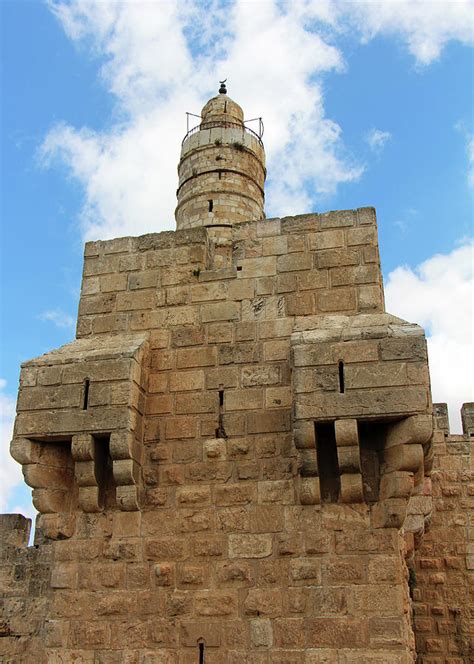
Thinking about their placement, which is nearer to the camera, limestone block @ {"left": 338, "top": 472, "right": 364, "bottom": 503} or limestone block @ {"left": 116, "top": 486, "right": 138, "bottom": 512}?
limestone block @ {"left": 338, "top": 472, "right": 364, "bottom": 503}

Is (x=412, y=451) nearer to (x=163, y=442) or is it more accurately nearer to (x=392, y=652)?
(x=392, y=652)

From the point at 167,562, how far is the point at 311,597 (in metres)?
1.08

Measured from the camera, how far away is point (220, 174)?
50.1 feet

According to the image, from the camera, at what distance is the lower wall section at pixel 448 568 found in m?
8.32

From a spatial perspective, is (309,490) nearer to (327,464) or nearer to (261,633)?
(327,464)

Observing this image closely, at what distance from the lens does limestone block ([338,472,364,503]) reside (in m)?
4.81

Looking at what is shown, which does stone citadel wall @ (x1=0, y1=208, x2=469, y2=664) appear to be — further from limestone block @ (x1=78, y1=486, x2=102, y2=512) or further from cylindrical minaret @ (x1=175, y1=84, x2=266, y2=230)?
cylindrical minaret @ (x1=175, y1=84, x2=266, y2=230)

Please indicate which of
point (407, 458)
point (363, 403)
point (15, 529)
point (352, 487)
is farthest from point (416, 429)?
point (15, 529)

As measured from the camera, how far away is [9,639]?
350 inches

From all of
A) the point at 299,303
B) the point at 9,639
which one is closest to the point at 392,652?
the point at 299,303

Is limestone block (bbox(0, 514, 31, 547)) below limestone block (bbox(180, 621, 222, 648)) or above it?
above

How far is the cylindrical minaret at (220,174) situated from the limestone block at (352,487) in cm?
1031

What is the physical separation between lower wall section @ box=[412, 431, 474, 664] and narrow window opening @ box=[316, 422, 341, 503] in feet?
14.0

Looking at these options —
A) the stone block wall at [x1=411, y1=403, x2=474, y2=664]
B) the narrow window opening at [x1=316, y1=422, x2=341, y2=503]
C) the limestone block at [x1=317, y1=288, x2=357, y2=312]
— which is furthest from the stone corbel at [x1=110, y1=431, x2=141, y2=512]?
the stone block wall at [x1=411, y1=403, x2=474, y2=664]
